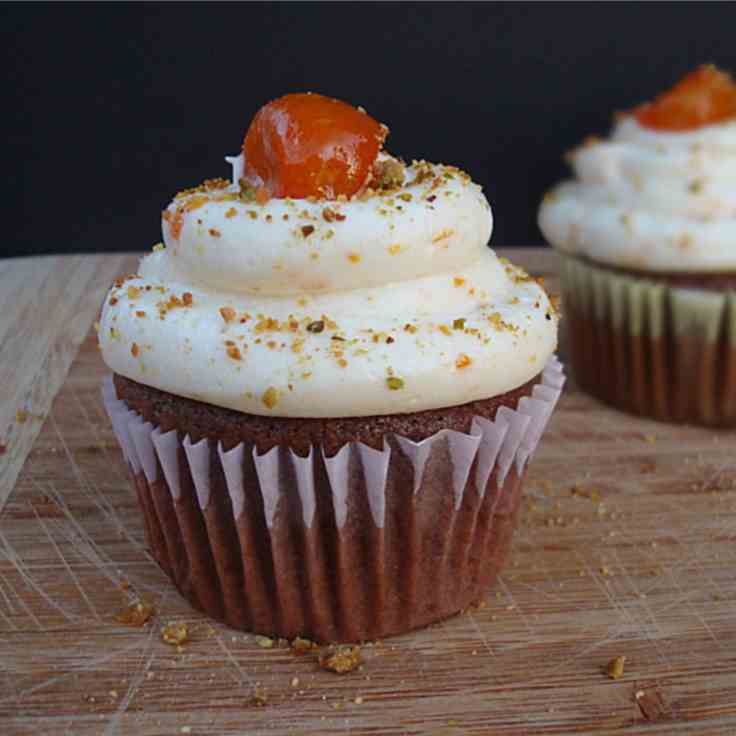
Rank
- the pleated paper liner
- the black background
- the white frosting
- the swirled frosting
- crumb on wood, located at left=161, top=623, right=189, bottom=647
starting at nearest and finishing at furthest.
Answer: the swirled frosting → the pleated paper liner → crumb on wood, located at left=161, top=623, right=189, bottom=647 → the white frosting → the black background

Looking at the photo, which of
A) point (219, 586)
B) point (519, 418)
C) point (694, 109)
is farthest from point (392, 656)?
point (694, 109)

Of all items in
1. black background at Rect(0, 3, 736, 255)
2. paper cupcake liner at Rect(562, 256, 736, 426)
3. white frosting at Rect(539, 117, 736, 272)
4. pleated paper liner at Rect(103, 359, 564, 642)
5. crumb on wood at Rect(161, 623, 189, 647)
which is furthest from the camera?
black background at Rect(0, 3, 736, 255)

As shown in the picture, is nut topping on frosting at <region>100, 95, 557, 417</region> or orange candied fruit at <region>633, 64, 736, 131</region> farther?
orange candied fruit at <region>633, 64, 736, 131</region>

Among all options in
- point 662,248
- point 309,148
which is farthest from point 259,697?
point 662,248

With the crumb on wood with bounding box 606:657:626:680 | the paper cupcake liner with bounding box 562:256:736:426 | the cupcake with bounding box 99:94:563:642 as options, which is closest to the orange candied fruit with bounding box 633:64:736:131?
the paper cupcake liner with bounding box 562:256:736:426

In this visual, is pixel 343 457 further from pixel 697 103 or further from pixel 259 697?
pixel 697 103

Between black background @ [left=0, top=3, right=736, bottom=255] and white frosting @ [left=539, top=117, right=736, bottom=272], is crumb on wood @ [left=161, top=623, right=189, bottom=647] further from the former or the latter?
black background @ [left=0, top=3, right=736, bottom=255]

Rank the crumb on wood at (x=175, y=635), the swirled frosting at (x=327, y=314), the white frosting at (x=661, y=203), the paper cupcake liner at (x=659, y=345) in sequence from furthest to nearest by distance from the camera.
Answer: the paper cupcake liner at (x=659, y=345)
the white frosting at (x=661, y=203)
the crumb on wood at (x=175, y=635)
the swirled frosting at (x=327, y=314)

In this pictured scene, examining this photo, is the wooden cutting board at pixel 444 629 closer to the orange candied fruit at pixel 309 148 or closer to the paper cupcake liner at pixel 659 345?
the paper cupcake liner at pixel 659 345

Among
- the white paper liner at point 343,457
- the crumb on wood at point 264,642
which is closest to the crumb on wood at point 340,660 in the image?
the crumb on wood at point 264,642

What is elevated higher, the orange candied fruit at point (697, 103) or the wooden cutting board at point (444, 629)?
the orange candied fruit at point (697, 103)
